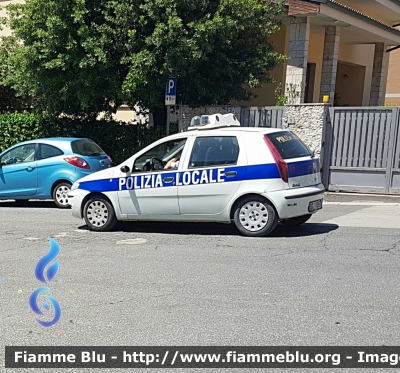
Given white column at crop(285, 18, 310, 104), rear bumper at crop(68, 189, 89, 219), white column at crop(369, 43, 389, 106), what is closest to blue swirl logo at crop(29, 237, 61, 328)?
rear bumper at crop(68, 189, 89, 219)

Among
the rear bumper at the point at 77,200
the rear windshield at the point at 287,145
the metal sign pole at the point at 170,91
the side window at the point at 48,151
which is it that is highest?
the metal sign pole at the point at 170,91

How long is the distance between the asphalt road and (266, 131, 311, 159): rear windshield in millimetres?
1264

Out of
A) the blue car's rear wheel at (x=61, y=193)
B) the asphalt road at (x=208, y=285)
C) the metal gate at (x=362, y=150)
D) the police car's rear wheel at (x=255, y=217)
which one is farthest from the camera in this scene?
the metal gate at (x=362, y=150)

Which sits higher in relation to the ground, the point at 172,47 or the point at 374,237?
the point at 172,47

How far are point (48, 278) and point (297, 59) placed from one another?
1219cm

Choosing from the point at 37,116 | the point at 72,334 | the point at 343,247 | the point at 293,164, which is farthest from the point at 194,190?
the point at 37,116

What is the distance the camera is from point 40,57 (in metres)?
13.8

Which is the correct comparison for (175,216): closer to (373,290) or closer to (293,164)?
(293,164)

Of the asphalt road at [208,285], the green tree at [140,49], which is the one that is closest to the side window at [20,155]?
the green tree at [140,49]

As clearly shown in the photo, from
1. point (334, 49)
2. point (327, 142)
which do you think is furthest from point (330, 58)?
point (327, 142)

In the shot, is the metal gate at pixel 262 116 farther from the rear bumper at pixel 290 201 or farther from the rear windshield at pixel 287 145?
the rear bumper at pixel 290 201

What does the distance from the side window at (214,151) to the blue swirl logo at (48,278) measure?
8.03 feet

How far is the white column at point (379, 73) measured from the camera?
2325 centimetres

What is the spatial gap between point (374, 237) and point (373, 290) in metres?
2.68
